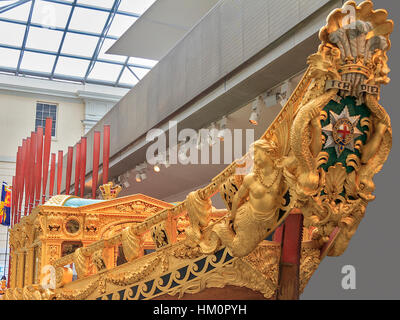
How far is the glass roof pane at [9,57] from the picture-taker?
17.9 metres

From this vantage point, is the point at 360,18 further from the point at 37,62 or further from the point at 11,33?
the point at 37,62

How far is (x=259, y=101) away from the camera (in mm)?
6816

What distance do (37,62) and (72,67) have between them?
1.16 m

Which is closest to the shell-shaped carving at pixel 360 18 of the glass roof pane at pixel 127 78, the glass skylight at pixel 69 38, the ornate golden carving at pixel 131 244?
the ornate golden carving at pixel 131 244

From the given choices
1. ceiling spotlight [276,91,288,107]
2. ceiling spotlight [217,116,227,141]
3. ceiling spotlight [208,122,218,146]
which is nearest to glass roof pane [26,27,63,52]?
ceiling spotlight [208,122,218,146]

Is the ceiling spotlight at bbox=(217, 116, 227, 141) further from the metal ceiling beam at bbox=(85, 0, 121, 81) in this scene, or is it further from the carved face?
the metal ceiling beam at bbox=(85, 0, 121, 81)

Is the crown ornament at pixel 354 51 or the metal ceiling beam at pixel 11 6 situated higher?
the metal ceiling beam at pixel 11 6

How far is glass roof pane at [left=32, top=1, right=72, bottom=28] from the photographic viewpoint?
53.5ft

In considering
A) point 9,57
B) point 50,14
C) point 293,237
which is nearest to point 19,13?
point 50,14

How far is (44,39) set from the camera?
17.6m

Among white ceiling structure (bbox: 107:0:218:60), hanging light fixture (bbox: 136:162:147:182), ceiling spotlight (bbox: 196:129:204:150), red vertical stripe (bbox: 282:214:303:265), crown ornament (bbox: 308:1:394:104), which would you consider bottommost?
red vertical stripe (bbox: 282:214:303:265)

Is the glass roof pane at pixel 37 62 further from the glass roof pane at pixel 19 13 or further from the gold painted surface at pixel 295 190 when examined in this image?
the gold painted surface at pixel 295 190

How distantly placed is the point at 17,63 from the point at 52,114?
222 cm

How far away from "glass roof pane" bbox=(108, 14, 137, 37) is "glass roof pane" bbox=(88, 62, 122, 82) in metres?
1.72
